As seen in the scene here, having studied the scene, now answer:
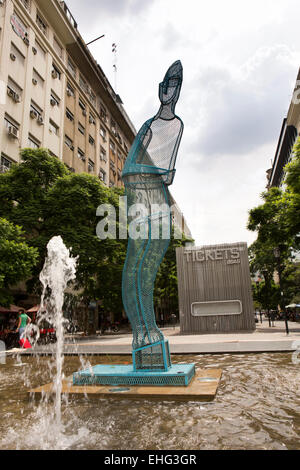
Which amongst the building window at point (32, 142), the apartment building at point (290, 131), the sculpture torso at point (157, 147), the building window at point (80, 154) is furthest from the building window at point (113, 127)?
the sculpture torso at point (157, 147)

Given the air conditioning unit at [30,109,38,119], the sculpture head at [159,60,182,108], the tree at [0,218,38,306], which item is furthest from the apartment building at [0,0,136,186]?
the sculpture head at [159,60,182,108]

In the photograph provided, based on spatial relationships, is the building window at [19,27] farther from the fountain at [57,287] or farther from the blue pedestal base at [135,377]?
the blue pedestal base at [135,377]

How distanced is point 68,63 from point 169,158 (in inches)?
1151

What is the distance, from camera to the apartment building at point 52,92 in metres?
21.3

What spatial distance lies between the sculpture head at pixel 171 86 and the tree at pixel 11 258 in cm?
901

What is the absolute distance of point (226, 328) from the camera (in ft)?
69.4

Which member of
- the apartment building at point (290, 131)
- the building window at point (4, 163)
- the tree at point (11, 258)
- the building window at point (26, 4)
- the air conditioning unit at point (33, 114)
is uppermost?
the apartment building at point (290, 131)

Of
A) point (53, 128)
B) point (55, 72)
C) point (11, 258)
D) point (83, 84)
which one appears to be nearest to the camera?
point (11, 258)

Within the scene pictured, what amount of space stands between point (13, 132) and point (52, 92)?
8094 mm

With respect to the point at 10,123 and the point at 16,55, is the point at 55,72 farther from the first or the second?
the point at 10,123

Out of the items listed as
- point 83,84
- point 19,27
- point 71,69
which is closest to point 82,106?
point 83,84

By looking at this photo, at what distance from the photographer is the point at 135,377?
6.14 meters

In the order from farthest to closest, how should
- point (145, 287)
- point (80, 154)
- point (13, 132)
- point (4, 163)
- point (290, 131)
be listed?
point (290, 131) < point (80, 154) < point (13, 132) < point (4, 163) < point (145, 287)

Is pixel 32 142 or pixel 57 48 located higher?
pixel 57 48
